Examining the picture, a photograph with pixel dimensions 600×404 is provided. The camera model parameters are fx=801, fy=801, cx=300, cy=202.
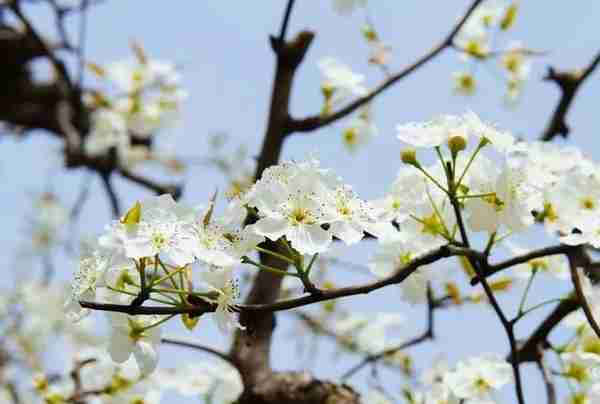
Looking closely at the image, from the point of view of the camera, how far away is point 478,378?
5.16 feet

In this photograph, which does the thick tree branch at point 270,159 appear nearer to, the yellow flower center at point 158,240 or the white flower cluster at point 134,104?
the yellow flower center at point 158,240

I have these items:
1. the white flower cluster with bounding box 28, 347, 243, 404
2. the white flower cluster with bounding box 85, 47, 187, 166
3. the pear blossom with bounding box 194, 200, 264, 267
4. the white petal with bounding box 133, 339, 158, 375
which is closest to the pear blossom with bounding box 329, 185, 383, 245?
the pear blossom with bounding box 194, 200, 264, 267

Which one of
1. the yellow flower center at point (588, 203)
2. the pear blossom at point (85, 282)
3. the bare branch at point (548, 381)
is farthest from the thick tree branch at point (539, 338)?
the pear blossom at point (85, 282)

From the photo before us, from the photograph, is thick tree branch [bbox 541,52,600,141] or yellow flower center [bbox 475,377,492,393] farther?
thick tree branch [bbox 541,52,600,141]

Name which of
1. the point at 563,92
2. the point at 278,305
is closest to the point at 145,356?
the point at 278,305

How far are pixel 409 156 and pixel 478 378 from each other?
616 mm

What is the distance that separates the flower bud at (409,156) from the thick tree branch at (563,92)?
3.09ft

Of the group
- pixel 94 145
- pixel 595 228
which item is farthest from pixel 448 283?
pixel 94 145

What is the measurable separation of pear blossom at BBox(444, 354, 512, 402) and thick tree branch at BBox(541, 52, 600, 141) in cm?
68

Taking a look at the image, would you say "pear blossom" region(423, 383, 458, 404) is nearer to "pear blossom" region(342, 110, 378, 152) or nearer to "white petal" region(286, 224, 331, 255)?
"white petal" region(286, 224, 331, 255)

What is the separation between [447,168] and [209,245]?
1.13ft

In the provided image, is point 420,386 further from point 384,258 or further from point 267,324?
point 384,258

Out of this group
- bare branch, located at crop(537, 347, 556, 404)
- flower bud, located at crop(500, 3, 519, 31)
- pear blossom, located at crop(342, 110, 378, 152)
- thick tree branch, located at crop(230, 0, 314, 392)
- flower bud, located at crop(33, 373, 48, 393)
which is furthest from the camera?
pear blossom, located at crop(342, 110, 378, 152)

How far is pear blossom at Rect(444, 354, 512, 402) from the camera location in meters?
1.56
